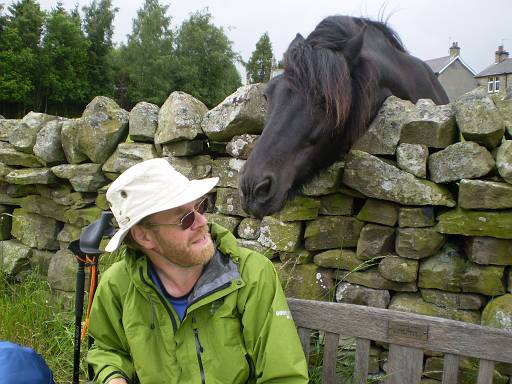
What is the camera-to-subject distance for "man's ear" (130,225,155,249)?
2082mm

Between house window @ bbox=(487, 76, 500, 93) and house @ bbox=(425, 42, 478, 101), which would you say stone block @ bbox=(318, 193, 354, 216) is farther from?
house window @ bbox=(487, 76, 500, 93)

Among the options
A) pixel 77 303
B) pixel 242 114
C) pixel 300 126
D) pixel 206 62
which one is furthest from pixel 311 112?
pixel 206 62

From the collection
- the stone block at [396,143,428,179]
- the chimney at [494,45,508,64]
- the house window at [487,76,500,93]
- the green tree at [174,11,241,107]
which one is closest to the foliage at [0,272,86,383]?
the stone block at [396,143,428,179]

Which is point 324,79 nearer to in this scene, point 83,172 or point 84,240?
point 84,240

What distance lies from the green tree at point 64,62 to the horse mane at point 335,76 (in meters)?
32.5

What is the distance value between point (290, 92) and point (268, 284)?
1.18 meters

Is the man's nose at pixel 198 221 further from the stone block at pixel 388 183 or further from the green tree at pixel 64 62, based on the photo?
the green tree at pixel 64 62

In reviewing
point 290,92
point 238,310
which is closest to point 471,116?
point 290,92

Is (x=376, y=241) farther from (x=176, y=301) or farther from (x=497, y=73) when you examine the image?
(x=497, y=73)

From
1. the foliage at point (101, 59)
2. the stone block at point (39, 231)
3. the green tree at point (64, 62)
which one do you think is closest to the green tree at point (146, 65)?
the foliage at point (101, 59)

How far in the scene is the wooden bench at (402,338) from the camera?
190cm

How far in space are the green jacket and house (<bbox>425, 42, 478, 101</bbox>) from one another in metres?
37.3

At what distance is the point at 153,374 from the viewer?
202 centimetres

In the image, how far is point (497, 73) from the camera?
1521 inches
